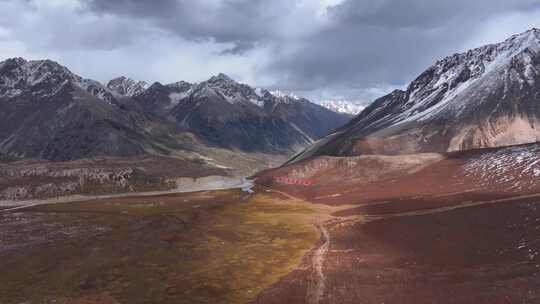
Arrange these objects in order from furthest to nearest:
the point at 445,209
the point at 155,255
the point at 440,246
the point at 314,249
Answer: the point at 445,209
the point at 314,249
the point at 155,255
the point at 440,246

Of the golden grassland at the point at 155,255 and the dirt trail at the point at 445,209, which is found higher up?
the dirt trail at the point at 445,209

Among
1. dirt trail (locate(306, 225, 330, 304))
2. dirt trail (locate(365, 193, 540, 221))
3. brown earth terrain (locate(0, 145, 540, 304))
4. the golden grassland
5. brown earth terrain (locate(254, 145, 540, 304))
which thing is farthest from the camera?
dirt trail (locate(365, 193, 540, 221))

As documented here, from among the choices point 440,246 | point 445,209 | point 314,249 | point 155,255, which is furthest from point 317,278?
point 445,209

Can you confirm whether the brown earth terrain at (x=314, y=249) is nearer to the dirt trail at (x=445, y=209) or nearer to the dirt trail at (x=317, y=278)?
the dirt trail at (x=317, y=278)

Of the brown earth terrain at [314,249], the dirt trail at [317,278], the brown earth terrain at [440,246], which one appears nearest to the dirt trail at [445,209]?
the brown earth terrain at [440,246]

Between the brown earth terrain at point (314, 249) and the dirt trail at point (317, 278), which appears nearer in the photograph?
the dirt trail at point (317, 278)

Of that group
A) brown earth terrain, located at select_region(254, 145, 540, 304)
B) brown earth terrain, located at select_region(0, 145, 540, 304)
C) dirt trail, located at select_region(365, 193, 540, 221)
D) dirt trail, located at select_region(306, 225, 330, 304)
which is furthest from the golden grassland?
dirt trail, located at select_region(365, 193, 540, 221)

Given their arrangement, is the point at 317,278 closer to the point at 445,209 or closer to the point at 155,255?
the point at 155,255

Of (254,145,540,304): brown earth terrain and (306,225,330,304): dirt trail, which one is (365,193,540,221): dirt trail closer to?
(254,145,540,304): brown earth terrain

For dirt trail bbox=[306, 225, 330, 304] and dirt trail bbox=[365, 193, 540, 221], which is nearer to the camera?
dirt trail bbox=[306, 225, 330, 304]
